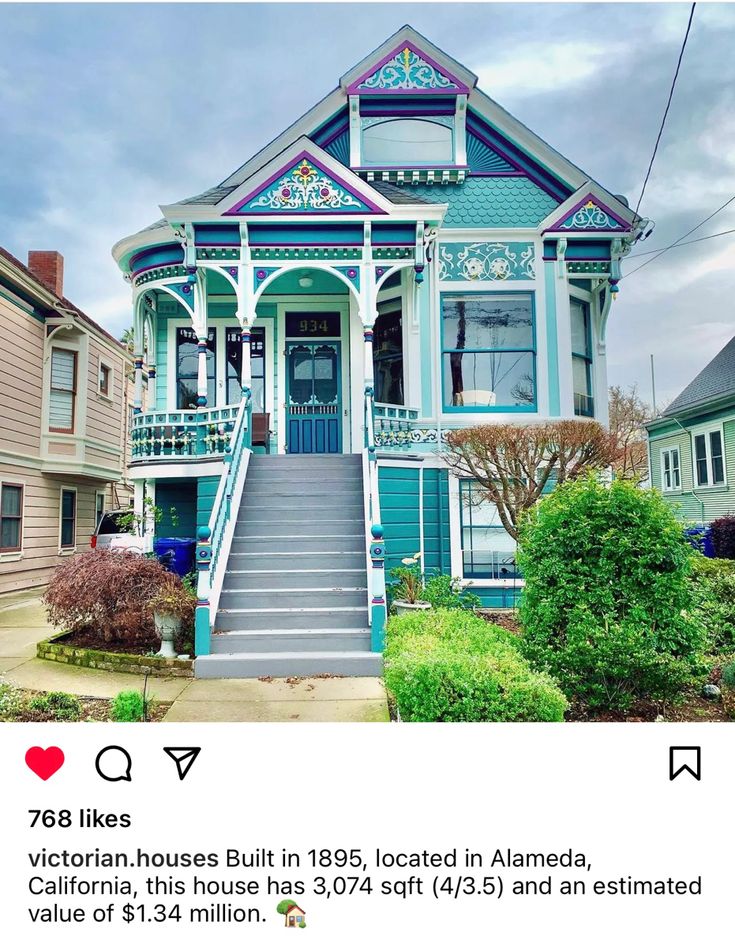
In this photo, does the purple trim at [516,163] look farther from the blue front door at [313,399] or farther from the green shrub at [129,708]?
the green shrub at [129,708]

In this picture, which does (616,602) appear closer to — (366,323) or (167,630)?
(167,630)

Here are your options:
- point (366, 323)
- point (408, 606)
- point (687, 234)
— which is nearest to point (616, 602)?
point (408, 606)

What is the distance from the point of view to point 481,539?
9.16 m

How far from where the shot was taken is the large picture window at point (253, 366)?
35.8 ft

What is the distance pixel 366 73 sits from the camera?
1012 centimetres

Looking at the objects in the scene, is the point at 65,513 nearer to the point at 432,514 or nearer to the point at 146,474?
the point at 146,474

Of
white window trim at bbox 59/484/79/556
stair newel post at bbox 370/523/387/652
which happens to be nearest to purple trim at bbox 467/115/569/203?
stair newel post at bbox 370/523/387/652

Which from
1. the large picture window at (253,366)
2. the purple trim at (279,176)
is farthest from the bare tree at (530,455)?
the large picture window at (253,366)

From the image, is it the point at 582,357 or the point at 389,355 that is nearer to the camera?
the point at 582,357

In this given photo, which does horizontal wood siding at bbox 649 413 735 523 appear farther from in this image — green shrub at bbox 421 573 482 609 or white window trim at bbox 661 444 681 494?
green shrub at bbox 421 573 482 609
